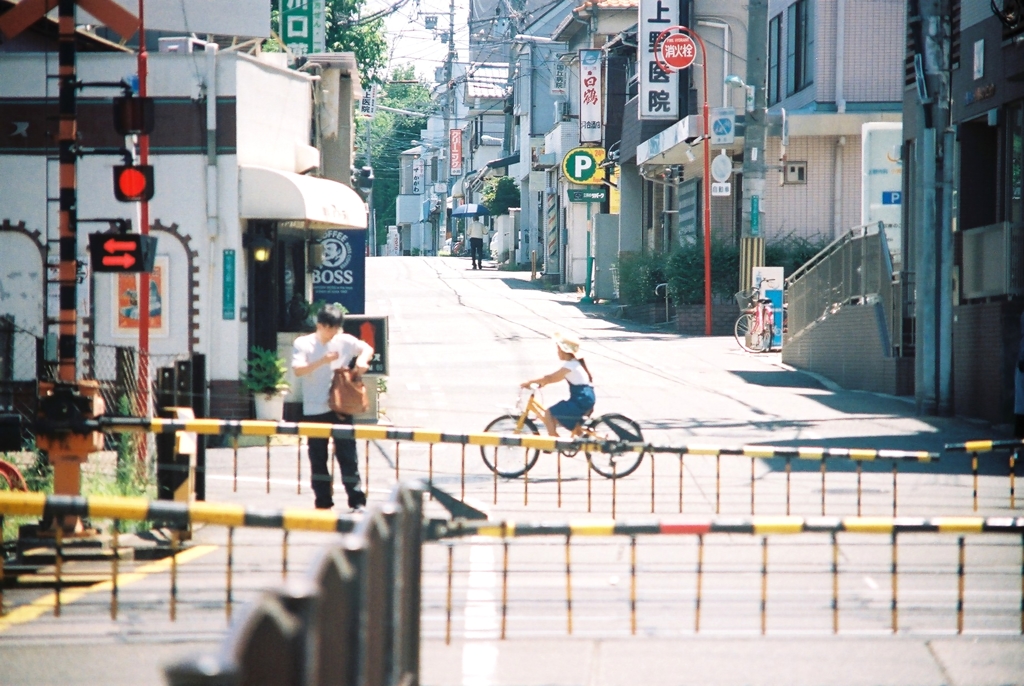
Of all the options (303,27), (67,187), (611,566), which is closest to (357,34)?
(303,27)

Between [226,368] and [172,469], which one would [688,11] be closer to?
[226,368]

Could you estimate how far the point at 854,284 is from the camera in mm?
21203

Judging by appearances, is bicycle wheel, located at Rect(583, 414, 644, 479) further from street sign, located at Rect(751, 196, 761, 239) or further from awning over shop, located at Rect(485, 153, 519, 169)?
awning over shop, located at Rect(485, 153, 519, 169)

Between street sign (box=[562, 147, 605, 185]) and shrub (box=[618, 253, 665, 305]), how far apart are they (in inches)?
224

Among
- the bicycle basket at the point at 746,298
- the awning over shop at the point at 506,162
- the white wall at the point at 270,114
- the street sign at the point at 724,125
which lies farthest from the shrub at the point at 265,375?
the awning over shop at the point at 506,162

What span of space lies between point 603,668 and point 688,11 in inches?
1153

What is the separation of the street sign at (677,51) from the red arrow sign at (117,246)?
21987mm

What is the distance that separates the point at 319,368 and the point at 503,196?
5456 cm

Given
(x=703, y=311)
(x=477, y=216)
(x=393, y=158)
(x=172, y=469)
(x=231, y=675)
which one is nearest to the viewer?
(x=231, y=675)

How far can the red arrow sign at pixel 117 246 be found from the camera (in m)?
11.4

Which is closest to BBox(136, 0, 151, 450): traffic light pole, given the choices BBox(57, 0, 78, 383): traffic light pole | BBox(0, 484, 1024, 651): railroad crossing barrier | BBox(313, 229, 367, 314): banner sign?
BBox(57, 0, 78, 383): traffic light pole

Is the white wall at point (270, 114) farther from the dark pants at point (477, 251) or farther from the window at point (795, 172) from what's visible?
the dark pants at point (477, 251)

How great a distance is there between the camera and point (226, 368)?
16.6 meters

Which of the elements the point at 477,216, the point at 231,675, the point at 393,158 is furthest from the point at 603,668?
the point at 393,158
